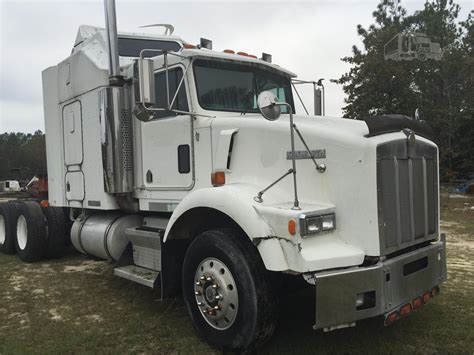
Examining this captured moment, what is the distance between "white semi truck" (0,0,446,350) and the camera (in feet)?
11.9

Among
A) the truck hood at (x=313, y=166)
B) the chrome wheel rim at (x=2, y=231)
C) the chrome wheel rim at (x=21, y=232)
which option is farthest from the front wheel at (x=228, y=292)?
the chrome wheel rim at (x=2, y=231)

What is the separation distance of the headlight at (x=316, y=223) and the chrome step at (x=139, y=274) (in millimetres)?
2069

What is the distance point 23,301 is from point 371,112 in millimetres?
24656

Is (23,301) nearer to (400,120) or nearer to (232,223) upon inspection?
(232,223)

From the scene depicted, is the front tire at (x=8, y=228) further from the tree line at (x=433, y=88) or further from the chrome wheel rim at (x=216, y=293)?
the tree line at (x=433, y=88)

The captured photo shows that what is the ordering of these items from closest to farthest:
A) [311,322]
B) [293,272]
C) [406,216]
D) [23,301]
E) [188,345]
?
[293,272] → [406,216] → [188,345] → [311,322] → [23,301]

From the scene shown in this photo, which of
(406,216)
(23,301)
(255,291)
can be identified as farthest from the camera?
(23,301)

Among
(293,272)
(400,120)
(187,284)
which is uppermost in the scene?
(400,120)

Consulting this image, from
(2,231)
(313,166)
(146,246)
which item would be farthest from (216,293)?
(2,231)

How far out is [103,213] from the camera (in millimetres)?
6797

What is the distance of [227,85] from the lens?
5188 mm

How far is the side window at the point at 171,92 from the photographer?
5.07m

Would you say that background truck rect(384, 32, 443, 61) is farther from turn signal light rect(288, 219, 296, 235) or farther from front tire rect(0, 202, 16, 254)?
turn signal light rect(288, 219, 296, 235)

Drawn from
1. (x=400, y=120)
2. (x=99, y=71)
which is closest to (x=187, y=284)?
(x=400, y=120)
